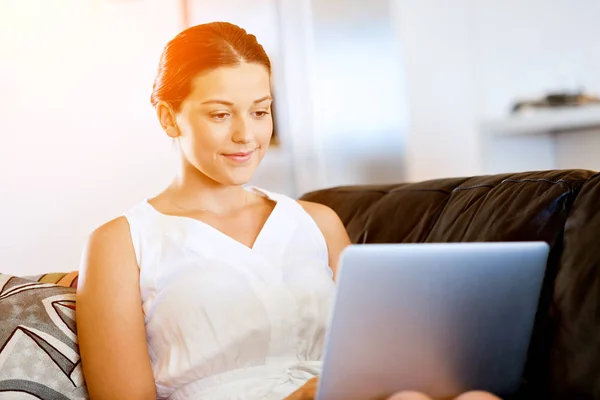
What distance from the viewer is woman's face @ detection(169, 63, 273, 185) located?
5.10 ft

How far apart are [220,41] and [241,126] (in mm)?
159

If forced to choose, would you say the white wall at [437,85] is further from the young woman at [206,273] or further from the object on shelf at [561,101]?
the young woman at [206,273]

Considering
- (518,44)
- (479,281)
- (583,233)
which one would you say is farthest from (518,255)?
(518,44)

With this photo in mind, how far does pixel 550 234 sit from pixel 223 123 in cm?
59

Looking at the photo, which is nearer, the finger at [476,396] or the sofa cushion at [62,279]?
the finger at [476,396]

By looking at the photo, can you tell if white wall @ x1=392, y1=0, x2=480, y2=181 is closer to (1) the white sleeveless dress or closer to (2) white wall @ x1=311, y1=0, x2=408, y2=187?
(2) white wall @ x1=311, y1=0, x2=408, y2=187

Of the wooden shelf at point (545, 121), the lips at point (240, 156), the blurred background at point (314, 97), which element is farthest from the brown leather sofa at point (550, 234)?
the blurred background at point (314, 97)

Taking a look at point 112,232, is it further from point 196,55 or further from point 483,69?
point 483,69

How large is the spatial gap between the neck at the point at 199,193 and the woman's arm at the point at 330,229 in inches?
7.4

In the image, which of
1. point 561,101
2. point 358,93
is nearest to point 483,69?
point 561,101

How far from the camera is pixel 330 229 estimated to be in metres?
1.76

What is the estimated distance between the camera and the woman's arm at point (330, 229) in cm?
174

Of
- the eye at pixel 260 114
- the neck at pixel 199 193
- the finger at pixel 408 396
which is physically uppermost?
the eye at pixel 260 114

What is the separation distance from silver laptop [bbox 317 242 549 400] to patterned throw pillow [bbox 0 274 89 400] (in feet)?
1.79
